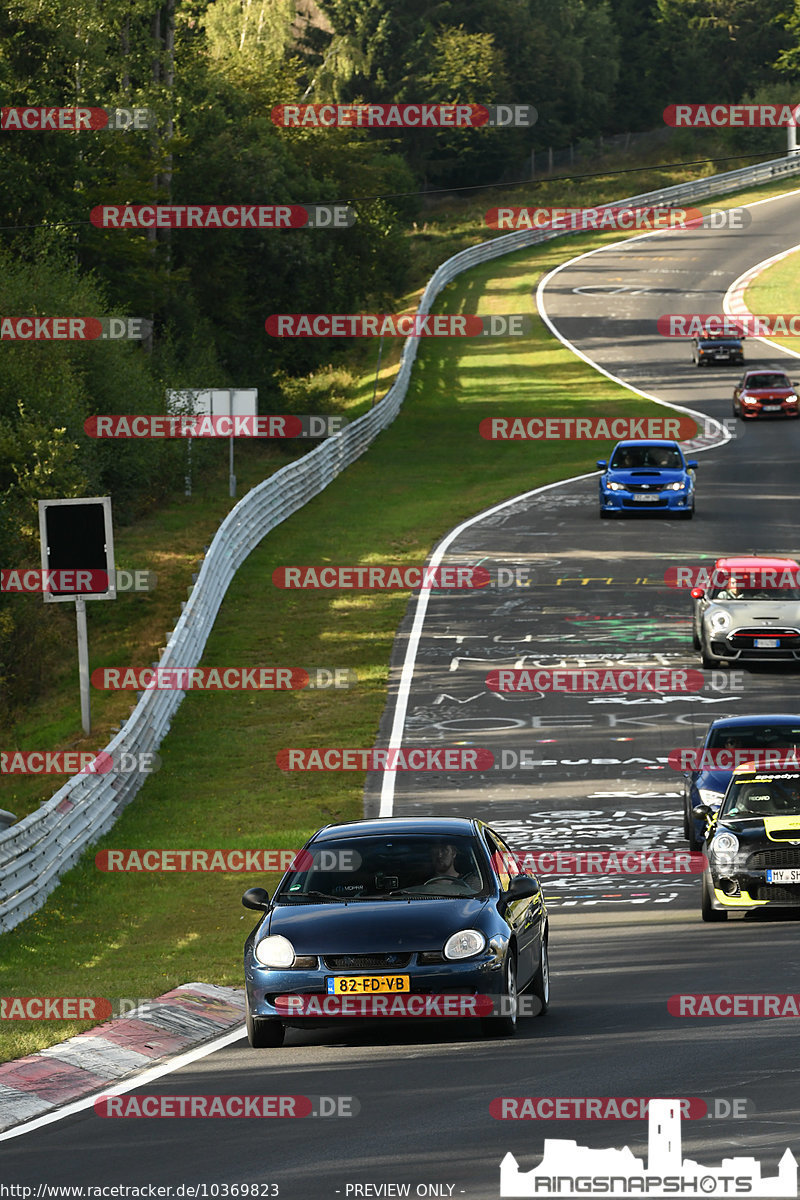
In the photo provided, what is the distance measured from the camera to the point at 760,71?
126875mm

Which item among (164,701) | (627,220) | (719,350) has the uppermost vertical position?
(627,220)

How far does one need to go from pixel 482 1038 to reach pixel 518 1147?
2.91 metres

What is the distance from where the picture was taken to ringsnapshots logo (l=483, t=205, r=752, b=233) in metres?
97.6

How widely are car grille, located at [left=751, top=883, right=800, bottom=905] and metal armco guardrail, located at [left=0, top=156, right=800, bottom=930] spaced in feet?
22.8

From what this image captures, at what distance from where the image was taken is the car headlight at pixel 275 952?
10789 millimetres

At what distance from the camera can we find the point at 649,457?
4125 centimetres

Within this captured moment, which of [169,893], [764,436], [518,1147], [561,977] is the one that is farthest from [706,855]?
[764,436]

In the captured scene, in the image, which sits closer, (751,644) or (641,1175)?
(641,1175)

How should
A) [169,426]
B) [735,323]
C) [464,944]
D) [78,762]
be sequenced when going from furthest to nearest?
[735,323], [169,426], [78,762], [464,944]

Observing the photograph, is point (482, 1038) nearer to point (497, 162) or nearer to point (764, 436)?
point (764, 436)

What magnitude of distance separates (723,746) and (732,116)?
103404 mm

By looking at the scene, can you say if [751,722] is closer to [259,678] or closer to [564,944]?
[564,944]

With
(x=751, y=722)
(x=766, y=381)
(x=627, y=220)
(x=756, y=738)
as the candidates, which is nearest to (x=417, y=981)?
(x=756, y=738)

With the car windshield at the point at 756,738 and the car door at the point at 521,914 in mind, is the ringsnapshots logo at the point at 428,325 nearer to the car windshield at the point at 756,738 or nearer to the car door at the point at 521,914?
the car windshield at the point at 756,738
